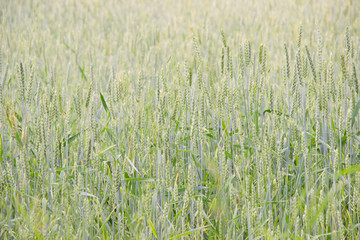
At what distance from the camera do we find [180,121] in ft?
6.21

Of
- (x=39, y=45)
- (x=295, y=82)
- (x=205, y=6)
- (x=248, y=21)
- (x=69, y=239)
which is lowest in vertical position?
(x=69, y=239)

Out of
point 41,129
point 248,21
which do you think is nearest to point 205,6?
point 248,21

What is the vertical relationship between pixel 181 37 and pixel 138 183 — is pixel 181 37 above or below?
above

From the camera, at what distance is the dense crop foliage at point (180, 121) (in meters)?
1.15

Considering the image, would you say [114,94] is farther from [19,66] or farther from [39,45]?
[39,45]

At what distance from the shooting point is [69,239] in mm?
1104

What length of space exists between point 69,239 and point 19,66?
0.65 meters

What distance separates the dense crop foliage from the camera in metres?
1.15

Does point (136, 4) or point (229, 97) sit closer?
point (229, 97)

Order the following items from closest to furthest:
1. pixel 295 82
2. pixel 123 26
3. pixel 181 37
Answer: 1. pixel 295 82
2. pixel 181 37
3. pixel 123 26

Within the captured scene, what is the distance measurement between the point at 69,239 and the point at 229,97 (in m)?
0.72

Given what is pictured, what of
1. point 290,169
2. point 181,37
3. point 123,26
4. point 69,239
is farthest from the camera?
point 123,26

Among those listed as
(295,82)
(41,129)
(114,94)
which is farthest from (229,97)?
(41,129)

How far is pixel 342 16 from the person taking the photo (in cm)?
412
